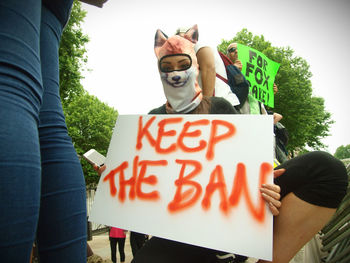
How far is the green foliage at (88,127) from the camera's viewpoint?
749 inches

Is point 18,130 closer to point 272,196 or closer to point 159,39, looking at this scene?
point 272,196

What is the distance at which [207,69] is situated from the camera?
210 cm

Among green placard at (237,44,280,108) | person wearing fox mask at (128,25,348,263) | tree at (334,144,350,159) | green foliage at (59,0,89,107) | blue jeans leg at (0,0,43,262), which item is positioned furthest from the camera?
tree at (334,144,350,159)

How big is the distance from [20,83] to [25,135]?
13cm

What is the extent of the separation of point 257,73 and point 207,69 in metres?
1.02

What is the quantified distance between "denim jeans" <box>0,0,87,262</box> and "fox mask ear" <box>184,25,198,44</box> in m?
1.38

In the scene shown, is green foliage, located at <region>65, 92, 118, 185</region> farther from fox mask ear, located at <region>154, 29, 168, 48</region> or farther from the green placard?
fox mask ear, located at <region>154, 29, 168, 48</region>

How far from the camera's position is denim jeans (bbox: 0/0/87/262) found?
1.39 feet

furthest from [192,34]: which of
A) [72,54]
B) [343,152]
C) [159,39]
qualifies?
[343,152]

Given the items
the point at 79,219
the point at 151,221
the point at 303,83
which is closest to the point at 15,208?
the point at 79,219

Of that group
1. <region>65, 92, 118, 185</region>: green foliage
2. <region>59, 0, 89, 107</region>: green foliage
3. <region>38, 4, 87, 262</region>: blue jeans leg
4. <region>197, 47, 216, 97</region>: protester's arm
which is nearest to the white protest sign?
<region>38, 4, 87, 262</region>: blue jeans leg

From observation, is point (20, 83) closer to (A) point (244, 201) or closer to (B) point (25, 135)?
(B) point (25, 135)

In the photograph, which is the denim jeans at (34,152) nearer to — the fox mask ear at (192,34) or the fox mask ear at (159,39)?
the fox mask ear at (159,39)

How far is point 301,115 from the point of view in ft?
42.4
